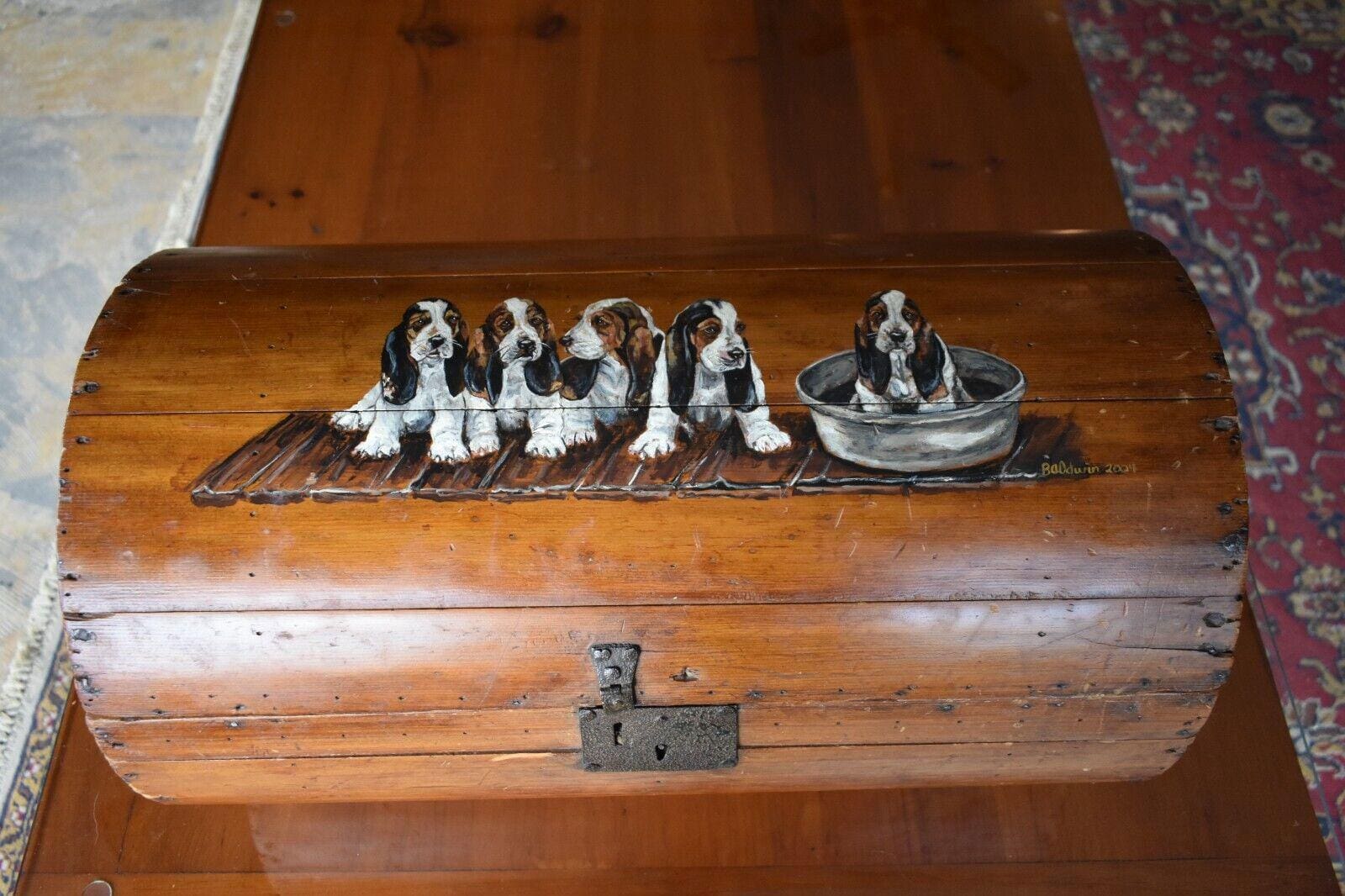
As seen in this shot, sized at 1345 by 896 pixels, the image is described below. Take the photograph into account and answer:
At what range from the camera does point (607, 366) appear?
4.69 feet

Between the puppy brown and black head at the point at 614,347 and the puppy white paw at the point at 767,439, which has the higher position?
the puppy brown and black head at the point at 614,347

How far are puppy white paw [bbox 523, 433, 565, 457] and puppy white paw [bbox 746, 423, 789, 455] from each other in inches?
9.2

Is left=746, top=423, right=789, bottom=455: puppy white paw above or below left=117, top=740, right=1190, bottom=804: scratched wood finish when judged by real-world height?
above

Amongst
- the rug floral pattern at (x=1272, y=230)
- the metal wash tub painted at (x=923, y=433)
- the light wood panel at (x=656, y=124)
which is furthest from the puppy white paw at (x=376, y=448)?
the rug floral pattern at (x=1272, y=230)

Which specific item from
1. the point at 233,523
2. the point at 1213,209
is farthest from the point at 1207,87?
the point at 233,523

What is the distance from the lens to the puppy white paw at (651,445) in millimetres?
1371

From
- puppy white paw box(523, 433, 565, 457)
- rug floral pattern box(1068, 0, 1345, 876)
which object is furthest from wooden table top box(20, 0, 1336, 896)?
puppy white paw box(523, 433, 565, 457)

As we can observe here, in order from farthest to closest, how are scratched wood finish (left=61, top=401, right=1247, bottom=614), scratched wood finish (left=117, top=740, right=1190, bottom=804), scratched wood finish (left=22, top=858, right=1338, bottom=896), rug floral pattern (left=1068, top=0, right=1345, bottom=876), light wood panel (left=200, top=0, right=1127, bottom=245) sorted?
light wood panel (left=200, top=0, right=1127, bottom=245)
rug floral pattern (left=1068, top=0, right=1345, bottom=876)
scratched wood finish (left=22, top=858, right=1338, bottom=896)
scratched wood finish (left=117, top=740, right=1190, bottom=804)
scratched wood finish (left=61, top=401, right=1247, bottom=614)

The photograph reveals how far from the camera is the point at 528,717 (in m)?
1.41

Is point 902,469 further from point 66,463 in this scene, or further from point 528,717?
point 66,463

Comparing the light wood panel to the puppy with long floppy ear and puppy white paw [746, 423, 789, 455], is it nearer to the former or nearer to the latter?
the puppy with long floppy ear

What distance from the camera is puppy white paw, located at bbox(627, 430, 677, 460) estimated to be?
137cm

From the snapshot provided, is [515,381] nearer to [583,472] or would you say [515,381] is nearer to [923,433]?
[583,472]

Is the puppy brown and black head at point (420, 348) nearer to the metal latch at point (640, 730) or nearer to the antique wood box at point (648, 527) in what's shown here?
the antique wood box at point (648, 527)
